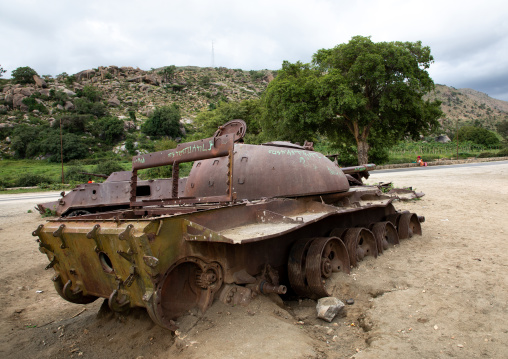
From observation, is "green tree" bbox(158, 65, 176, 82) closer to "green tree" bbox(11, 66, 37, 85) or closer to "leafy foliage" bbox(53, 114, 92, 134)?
"green tree" bbox(11, 66, 37, 85)

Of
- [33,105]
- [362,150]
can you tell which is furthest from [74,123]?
[362,150]

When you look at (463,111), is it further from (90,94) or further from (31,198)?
(31,198)

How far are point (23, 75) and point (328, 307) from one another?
252 ft

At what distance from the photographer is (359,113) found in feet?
72.7

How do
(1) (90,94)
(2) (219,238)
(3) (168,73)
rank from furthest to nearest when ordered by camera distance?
(3) (168,73)
(1) (90,94)
(2) (219,238)

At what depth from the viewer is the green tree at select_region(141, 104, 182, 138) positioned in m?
47.5

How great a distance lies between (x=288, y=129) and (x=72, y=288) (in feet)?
63.1

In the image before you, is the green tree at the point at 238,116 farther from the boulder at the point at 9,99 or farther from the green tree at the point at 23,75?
the green tree at the point at 23,75

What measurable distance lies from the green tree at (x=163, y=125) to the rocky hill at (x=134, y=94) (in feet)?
13.3

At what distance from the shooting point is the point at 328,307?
4109mm

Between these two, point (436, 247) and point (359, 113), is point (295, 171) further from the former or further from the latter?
point (359, 113)

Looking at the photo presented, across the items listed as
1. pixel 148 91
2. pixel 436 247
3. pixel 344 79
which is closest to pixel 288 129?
pixel 344 79

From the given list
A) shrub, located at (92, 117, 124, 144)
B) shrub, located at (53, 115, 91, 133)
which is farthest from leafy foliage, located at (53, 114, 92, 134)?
shrub, located at (92, 117, 124, 144)

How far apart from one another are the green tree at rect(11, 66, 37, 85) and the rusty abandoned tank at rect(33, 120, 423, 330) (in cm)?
7362
